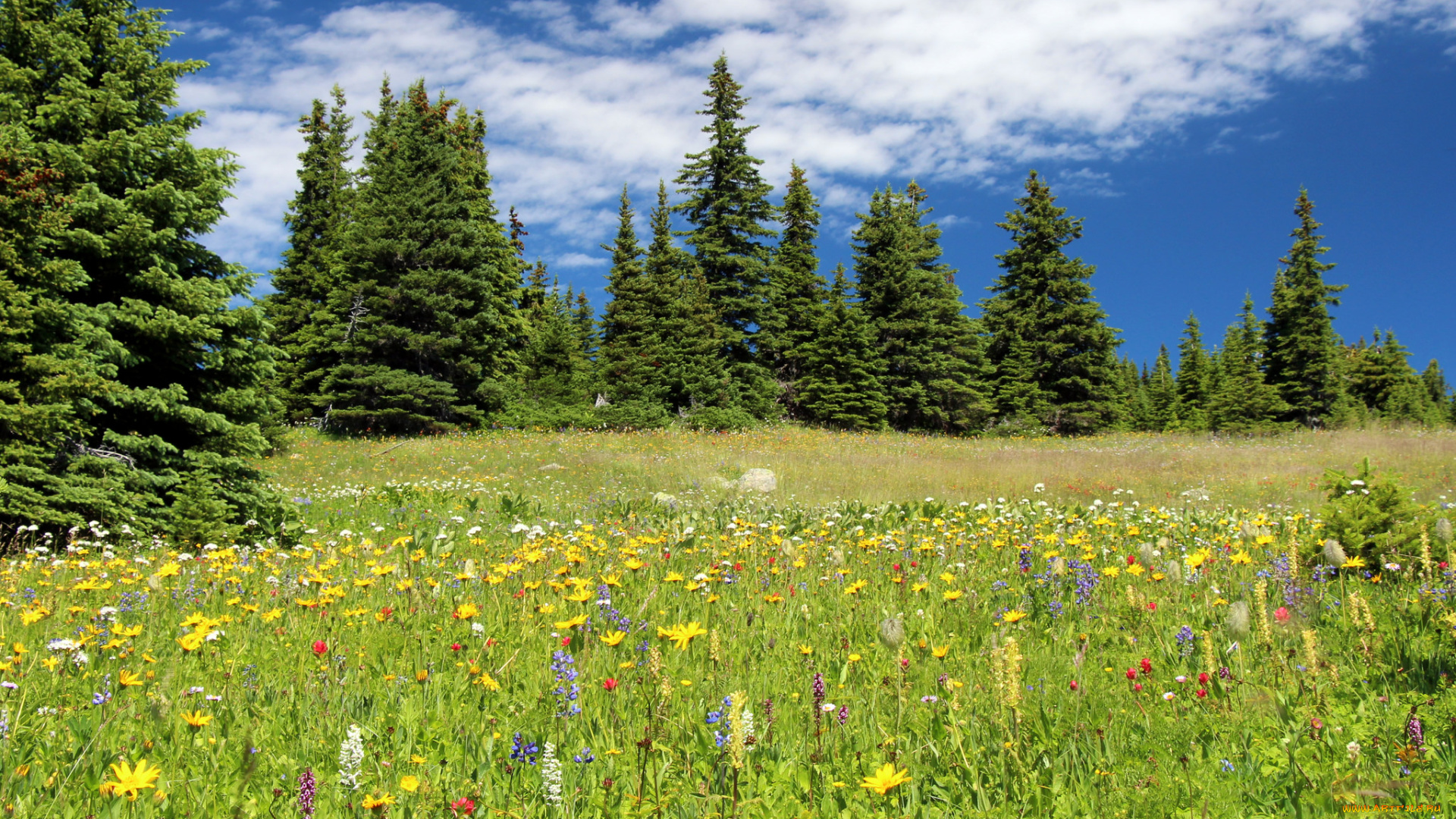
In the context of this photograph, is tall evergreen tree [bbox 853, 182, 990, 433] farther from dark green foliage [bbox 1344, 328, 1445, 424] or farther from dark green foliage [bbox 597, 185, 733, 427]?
dark green foliage [bbox 1344, 328, 1445, 424]

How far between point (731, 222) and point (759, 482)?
19.3 metres

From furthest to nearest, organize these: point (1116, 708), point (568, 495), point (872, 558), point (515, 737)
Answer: point (568, 495) < point (872, 558) < point (1116, 708) < point (515, 737)

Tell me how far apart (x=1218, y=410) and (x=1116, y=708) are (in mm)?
45547

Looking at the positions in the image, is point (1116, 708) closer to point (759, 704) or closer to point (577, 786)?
point (759, 704)

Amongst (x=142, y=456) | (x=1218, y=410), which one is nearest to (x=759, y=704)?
(x=142, y=456)

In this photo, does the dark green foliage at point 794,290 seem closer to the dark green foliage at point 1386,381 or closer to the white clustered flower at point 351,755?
the white clustered flower at point 351,755

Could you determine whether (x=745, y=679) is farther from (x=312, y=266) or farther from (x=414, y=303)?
(x=312, y=266)

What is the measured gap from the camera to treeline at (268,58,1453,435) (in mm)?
25500

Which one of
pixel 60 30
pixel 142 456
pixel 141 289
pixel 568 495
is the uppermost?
pixel 60 30

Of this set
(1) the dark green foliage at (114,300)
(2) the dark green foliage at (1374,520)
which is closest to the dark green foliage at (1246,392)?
(2) the dark green foliage at (1374,520)

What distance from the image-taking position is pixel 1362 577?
4.07 metres

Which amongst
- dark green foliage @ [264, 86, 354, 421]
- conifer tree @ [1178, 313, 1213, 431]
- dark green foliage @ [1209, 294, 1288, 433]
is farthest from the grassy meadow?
conifer tree @ [1178, 313, 1213, 431]

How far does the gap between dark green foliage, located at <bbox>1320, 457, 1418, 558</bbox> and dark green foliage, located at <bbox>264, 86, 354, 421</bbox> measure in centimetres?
2834

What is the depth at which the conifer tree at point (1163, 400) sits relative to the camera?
167 ft
